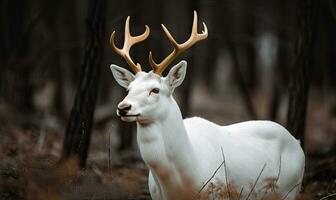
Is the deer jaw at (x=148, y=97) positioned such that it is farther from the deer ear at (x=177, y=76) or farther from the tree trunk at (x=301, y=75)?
the tree trunk at (x=301, y=75)

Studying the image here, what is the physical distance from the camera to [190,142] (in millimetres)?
7594

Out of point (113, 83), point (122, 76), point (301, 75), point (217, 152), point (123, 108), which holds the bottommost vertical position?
point (113, 83)

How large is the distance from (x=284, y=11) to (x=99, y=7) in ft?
50.6

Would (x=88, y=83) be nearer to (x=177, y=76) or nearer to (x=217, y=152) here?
(x=177, y=76)

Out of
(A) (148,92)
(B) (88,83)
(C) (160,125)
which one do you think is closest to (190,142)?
(C) (160,125)

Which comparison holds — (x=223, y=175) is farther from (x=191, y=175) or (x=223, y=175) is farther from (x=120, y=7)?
(x=120, y=7)

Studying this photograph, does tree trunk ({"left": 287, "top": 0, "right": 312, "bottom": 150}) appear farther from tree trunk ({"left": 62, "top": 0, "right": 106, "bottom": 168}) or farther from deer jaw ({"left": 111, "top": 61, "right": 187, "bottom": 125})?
deer jaw ({"left": 111, "top": 61, "right": 187, "bottom": 125})

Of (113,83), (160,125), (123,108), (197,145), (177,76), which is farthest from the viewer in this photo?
(113,83)

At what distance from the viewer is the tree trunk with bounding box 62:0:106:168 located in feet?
32.4

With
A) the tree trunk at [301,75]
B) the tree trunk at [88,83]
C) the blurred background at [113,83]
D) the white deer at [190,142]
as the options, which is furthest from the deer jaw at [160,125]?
the tree trunk at [301,75]

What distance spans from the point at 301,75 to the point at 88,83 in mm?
3313

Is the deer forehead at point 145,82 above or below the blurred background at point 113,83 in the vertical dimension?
above

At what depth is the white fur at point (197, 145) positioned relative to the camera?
7129 millimetres

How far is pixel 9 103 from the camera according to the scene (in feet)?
54.6
